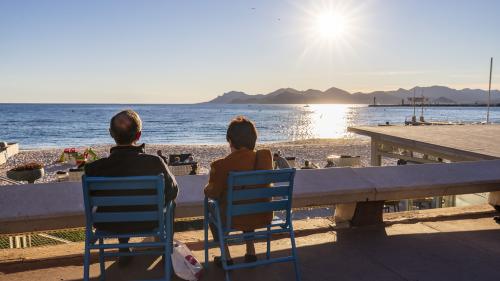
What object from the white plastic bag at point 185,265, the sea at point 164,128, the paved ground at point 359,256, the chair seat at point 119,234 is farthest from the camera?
the sea at point 164,128

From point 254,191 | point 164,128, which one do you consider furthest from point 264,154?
point 164,128

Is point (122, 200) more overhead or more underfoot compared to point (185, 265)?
more overhead

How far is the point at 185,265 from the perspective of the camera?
10.5ft

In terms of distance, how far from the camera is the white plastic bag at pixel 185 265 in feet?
10.4

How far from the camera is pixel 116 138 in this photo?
2.96 m

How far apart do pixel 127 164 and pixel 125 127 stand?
0.25 metres

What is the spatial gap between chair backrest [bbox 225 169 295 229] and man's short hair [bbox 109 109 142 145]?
72 cm

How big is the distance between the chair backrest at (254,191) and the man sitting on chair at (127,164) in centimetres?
41

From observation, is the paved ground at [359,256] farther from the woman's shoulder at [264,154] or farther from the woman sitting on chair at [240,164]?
the woman's shoulder at [264,154]

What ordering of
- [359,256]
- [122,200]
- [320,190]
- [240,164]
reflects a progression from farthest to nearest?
[320,190]
[359,256]
[240,164]
[122,200]

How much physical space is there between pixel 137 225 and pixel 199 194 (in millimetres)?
871

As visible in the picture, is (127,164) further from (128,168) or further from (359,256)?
(359,256)

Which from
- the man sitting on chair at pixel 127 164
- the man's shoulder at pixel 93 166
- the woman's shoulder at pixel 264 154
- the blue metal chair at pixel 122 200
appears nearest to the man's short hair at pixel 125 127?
the man sitting on chair at pixel 127 164

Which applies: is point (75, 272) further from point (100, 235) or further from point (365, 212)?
point (365, 212)
